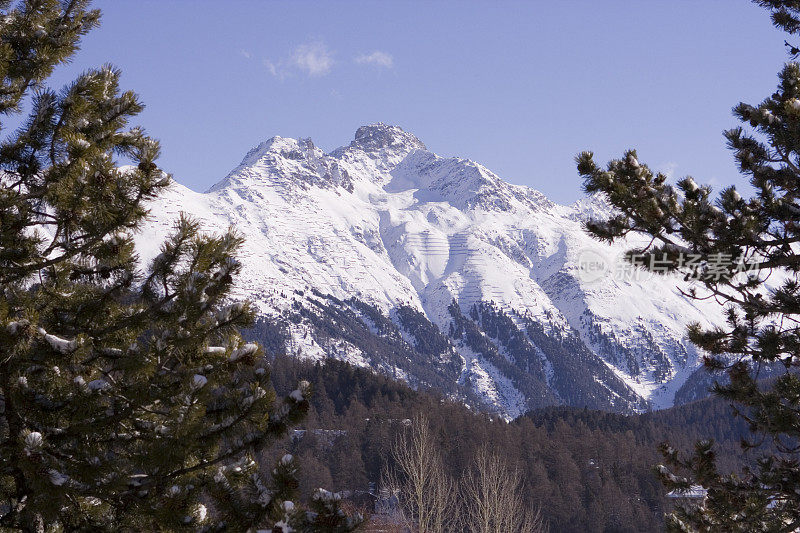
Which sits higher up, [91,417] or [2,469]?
[91,417]

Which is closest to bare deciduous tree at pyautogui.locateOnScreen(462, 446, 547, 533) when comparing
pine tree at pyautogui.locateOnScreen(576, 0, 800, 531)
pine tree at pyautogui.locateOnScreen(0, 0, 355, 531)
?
pine tree at pyautogui.locateOnScreen(576, 0, 800, 531)

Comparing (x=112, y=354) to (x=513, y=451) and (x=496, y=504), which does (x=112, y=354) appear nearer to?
(x=496, y=504)

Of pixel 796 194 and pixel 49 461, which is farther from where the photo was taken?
pixel 796 194

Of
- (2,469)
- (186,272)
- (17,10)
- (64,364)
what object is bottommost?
(2,469)

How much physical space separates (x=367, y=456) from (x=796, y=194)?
7680 centimetres

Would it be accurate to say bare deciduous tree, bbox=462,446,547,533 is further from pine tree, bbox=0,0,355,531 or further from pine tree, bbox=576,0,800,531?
pine tree, bbox=0,0,355,531

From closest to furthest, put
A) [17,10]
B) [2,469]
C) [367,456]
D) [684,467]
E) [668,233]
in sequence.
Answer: [2,469]
[17,10]
[668,233]
[684,467]
[367,456]

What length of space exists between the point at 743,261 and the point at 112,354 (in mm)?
6870

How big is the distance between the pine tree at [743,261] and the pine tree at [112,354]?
4316mm

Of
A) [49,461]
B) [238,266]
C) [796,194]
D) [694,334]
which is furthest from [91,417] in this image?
[796,194]

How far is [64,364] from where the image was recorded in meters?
5.96

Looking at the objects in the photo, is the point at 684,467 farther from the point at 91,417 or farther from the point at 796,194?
the point at 91,417

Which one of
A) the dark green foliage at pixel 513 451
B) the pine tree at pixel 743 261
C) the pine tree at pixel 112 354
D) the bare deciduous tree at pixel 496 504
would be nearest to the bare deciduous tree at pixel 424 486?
the bare deciduous tree at pixel 496 504

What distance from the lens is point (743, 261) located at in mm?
7754
